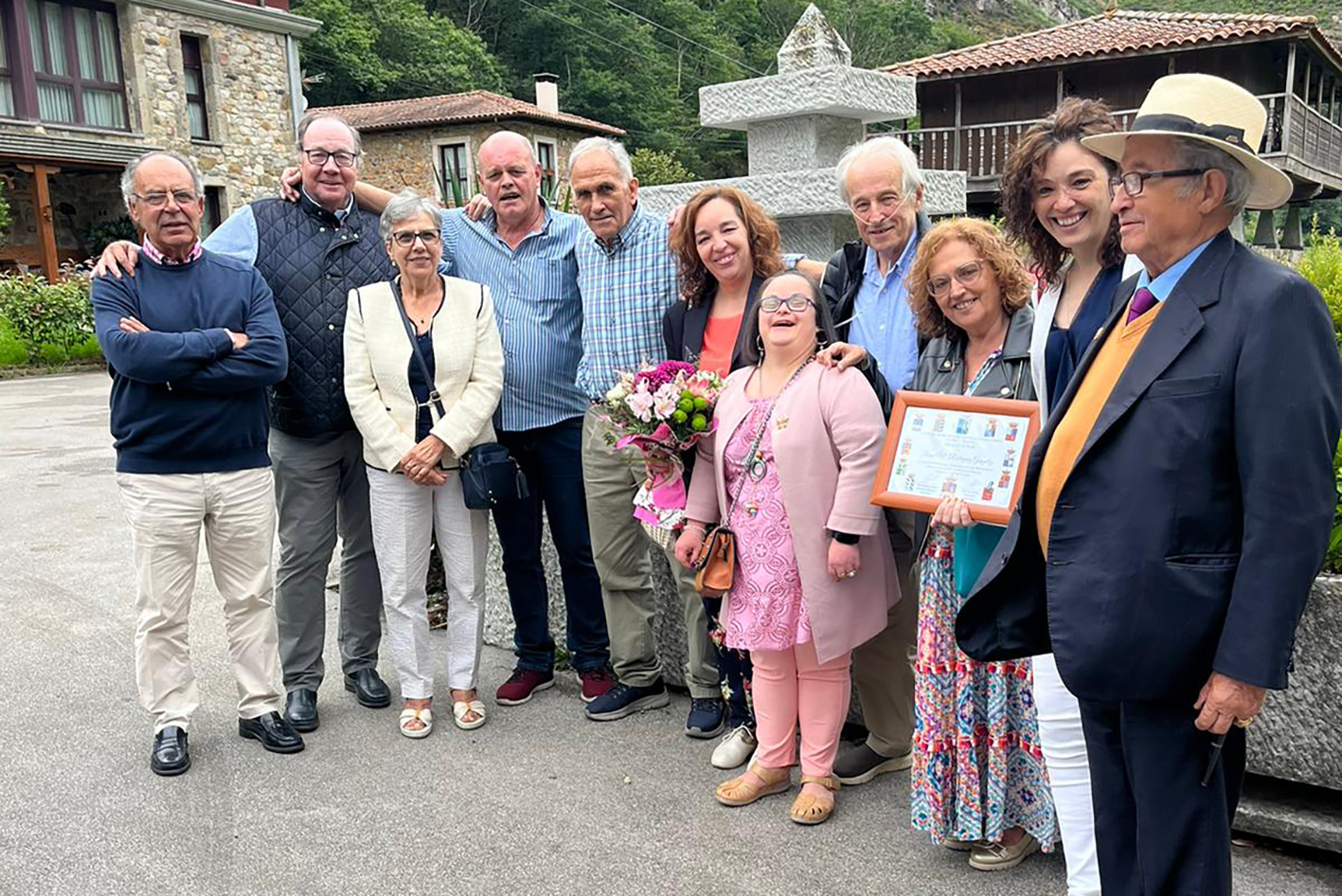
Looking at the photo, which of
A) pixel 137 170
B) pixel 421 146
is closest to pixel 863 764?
pixel 137 170

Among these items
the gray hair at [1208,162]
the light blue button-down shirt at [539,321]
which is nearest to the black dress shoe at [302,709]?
the light blue button-down shirt at [539,321]

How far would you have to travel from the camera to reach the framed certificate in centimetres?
284

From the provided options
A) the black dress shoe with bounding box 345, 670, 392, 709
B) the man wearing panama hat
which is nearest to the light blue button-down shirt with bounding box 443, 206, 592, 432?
the black dress shoe with bounding box 345, 670, 392, 709

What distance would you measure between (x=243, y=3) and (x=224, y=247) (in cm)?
2617

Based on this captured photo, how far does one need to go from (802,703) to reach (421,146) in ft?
105

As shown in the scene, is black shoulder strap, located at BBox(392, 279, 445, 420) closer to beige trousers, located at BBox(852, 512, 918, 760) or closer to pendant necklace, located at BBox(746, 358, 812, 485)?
pendant necklace, located at BBox(746, 358, 812, 485)

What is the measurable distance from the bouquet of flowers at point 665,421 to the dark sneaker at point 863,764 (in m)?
1.01

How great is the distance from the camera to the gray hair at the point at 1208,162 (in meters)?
1.91

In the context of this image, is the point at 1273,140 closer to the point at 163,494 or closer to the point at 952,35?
the point at 163,494

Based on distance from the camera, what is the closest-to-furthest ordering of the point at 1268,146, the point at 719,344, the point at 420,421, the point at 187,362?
the point at 187,362, the point at 719,344, the point at 420,421, the point at 1268,146

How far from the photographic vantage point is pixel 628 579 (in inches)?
172

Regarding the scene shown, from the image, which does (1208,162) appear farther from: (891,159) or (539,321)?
(539,321)

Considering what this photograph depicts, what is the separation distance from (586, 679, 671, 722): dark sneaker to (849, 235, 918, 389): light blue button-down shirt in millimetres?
1770

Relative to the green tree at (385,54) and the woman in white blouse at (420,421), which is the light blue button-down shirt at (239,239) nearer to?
the woman in white blouse at (420,421)
